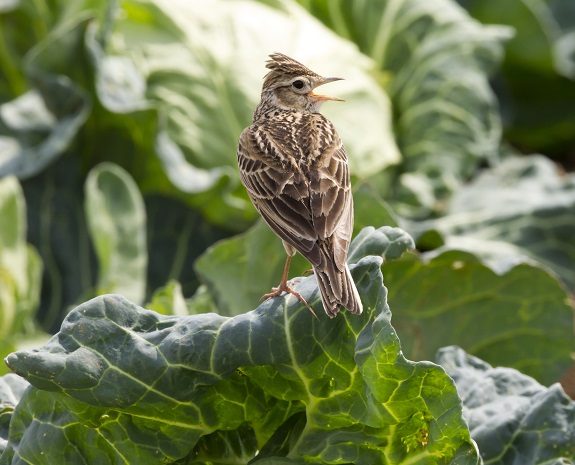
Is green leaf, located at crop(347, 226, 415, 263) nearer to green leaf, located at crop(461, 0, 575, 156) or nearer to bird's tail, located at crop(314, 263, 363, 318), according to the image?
bird's tail, located at crop(314, 263, 363, 318)

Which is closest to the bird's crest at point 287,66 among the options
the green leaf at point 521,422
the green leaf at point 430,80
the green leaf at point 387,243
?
the green leaf at point 387,243

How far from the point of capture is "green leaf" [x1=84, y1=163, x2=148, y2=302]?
4082 mm

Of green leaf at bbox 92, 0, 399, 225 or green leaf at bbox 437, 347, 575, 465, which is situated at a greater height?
green leaf at bbox 92, 0, 399, 225

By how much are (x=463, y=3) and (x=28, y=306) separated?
132 inches

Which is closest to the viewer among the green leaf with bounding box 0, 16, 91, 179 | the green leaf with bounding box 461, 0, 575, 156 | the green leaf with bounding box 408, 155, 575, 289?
the green leaf with bounding box 0, 16, 91, 179

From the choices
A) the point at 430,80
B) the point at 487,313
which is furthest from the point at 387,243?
the point at 430,80

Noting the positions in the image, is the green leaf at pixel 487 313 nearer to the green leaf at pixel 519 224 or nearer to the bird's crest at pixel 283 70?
the bird's crest at pixel 283 70

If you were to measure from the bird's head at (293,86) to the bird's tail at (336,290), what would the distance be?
2.56 feet

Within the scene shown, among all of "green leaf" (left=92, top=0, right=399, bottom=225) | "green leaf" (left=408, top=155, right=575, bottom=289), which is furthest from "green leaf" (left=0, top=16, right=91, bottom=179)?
"green leaf" (left=408, top=155, right=575, bottom=289)

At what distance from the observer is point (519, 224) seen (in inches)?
196

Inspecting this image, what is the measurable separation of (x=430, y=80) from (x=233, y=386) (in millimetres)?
3042

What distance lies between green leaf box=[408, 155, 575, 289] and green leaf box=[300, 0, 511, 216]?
0.13m

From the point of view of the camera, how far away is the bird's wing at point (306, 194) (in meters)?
2.33

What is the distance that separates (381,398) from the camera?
2318 millimetres
